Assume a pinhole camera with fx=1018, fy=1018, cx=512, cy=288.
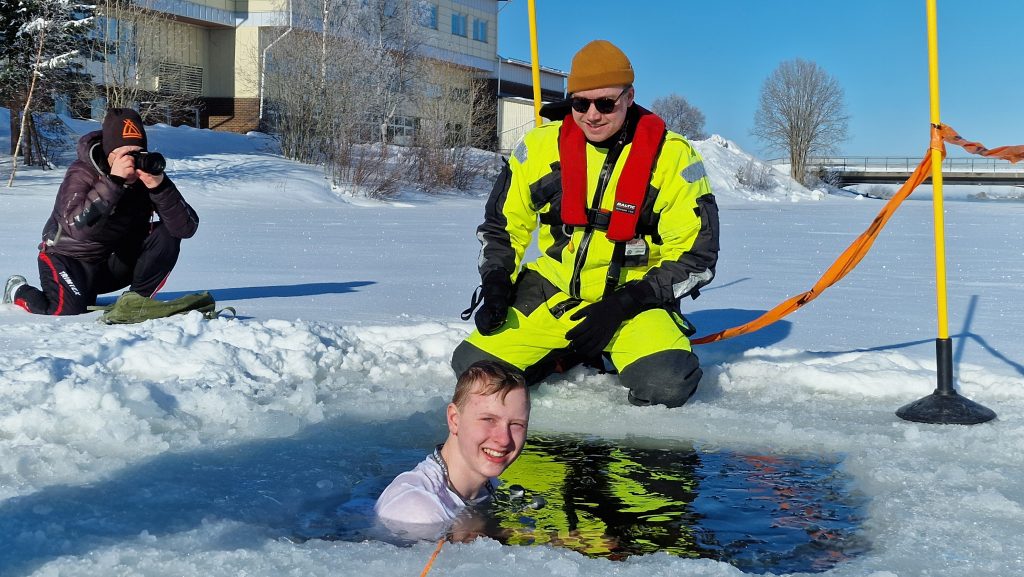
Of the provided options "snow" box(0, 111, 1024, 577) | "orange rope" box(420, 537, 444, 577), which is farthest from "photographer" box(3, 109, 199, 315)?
"orange rope" box(420, 537, 444, 577)

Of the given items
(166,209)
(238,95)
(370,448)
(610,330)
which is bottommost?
(370,448)

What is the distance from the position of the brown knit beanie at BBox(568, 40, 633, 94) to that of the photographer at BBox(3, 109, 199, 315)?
2339 millimetres

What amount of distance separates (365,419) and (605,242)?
1246mm

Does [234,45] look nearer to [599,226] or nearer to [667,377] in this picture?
[599,226]

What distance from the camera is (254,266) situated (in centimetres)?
884

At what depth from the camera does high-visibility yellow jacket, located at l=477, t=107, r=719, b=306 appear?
4262 mm

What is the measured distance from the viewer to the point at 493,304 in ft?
13.9

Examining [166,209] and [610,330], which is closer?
[610,330]

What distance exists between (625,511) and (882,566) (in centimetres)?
81

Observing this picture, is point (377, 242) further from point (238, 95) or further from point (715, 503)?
point (238, 95)

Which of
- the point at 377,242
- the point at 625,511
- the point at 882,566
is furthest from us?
the point at 377,242

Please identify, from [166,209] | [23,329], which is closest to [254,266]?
[166,209]

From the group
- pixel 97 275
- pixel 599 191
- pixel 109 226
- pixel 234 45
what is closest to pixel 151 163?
pixel 109 226

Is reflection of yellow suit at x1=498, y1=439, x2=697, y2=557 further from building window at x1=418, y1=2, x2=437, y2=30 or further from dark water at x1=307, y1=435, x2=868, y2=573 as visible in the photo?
building window at x1=418, y1=2, x2=437, y2=30
